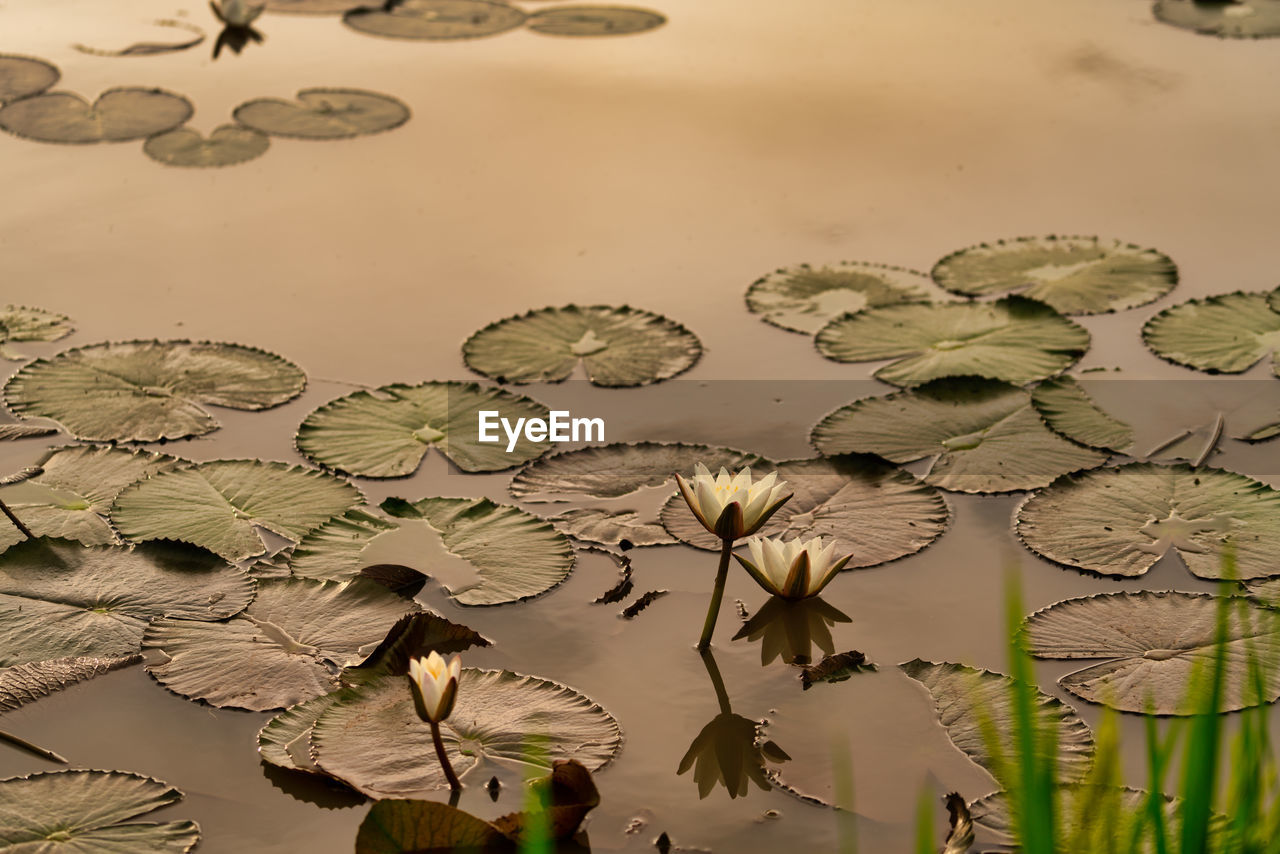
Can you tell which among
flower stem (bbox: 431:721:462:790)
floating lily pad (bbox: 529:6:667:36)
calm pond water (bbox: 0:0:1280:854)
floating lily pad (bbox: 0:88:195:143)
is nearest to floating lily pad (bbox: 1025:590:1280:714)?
calm pond water (bbox: 0:0:1280:854)

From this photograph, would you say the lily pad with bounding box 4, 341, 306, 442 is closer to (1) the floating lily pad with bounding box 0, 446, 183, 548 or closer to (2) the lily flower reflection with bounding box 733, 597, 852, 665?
(1) the floating lily pad with bounding box 0, 446, 183, 548

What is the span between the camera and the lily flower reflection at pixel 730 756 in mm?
1603

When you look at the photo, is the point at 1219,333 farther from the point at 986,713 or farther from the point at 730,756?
the point at 730,756

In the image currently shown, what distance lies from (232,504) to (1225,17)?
4.21 m

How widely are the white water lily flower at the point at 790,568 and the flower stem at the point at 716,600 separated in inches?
3.4

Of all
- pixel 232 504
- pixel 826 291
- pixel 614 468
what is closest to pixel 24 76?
pixel 232 504

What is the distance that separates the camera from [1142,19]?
15.8 feet

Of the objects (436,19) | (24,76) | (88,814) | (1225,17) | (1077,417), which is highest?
(1225,17)

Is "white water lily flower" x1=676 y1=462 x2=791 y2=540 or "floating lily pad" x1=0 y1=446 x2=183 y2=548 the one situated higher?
"white water lily flower" x1=676 y1=462 x2=791 y2=540

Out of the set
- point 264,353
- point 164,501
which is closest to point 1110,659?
point 164,501

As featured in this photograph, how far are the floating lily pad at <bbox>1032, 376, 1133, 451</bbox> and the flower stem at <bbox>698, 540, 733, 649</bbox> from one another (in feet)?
2.85

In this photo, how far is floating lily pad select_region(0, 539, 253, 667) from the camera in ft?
5.94

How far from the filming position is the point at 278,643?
5.91ft

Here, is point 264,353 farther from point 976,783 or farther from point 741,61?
point 741,61
